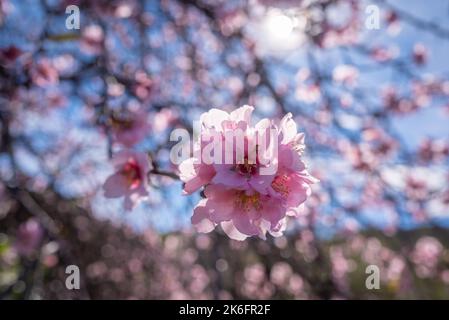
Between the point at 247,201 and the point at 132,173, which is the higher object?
the point at 132,173

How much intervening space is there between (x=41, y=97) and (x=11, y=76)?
6.24ft

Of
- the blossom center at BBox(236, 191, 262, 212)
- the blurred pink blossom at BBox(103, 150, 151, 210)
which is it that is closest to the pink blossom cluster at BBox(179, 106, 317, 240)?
the blossom center at BBox(236, 191, 262, 212)

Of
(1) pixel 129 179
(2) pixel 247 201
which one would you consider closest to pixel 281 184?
(2) pixel 247 201

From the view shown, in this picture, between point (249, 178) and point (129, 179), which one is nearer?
point (249, 178)

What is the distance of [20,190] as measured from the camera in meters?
2.27

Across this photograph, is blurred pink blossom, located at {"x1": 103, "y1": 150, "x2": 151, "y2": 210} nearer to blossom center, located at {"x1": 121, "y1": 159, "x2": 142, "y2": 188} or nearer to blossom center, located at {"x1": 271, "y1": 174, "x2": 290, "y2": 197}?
blossom center, located at {"x1": 121, "y1": 159, "x2": 142, "y2": 188}

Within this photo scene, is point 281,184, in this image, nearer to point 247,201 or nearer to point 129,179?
point 247,201

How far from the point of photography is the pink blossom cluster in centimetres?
93

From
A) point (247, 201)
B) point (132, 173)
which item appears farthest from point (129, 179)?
point (247, 201)

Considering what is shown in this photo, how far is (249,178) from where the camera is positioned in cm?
94

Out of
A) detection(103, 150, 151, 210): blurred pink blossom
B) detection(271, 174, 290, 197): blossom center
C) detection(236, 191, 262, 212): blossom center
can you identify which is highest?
detection(103, 150, 151, 210): blurred pink blossom

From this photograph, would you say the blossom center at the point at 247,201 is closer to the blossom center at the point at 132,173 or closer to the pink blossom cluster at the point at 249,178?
the pink blossom cluster at the point at 249,178

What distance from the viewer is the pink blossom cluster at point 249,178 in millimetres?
934
